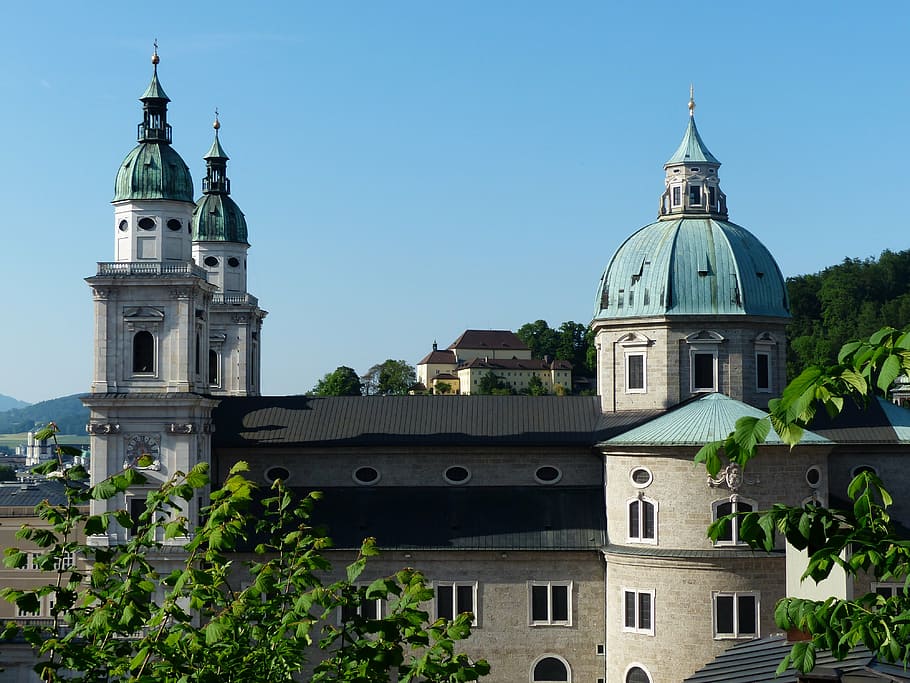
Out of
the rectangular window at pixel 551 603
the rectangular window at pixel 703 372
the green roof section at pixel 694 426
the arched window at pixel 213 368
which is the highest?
the arched window at pixel 213 368

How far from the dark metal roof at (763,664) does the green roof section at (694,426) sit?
18286 millimetres

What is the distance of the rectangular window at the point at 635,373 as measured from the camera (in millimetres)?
55625

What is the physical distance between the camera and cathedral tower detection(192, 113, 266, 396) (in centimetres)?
7225

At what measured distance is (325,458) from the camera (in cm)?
5553

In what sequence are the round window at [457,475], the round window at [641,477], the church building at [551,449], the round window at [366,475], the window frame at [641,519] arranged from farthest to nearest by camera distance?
the round window at [366,475] → the round window at [457,475] → the round window at [641,477] → the window frame at [641,519] → the church building at [551,449]

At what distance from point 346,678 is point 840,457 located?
40537 mm

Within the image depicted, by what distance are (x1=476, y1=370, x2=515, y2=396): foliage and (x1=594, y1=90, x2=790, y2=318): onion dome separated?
114 metres

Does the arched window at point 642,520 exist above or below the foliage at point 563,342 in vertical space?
below

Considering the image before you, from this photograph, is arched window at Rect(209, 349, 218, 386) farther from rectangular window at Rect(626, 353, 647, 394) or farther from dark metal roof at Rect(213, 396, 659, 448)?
rectangular window at Rect(626, 353, 647, 394)

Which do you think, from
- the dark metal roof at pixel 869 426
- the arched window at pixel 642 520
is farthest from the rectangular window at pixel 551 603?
the dark metal roof at pixel 869 426

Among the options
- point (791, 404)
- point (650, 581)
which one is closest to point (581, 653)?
point (650, 581)

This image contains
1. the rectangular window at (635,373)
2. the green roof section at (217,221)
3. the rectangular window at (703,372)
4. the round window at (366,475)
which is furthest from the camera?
the green roof section at (217,221)

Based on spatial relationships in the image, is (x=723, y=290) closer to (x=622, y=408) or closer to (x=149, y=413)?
(x=622, y=408)

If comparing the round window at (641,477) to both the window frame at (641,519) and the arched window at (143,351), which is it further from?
the arched window at (143,351)
